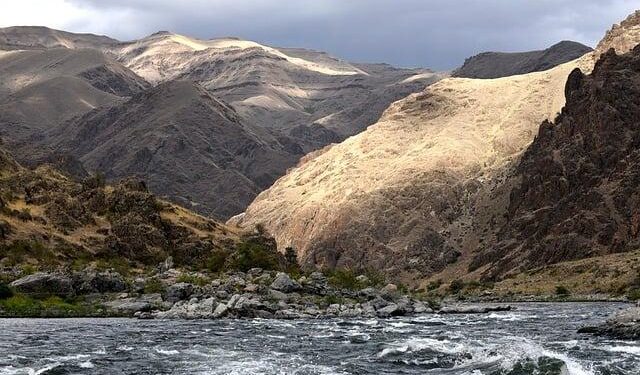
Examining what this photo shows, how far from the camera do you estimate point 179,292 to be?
247 ft

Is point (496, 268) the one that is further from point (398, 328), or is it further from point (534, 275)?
point (398, 328)

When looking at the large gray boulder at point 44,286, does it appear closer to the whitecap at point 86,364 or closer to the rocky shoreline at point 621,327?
the whitecap at point 86,364

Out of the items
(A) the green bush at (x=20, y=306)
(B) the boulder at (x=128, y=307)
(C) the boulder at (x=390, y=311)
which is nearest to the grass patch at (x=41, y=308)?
(A) the green bush at (x=20, y=306)

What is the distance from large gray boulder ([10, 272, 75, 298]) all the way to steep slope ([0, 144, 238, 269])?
15704 millimetres

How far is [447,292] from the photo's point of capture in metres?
155

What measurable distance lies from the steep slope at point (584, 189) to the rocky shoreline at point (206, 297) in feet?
266

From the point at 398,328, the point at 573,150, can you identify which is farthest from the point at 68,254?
the point at 573,150

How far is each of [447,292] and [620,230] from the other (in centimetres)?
3645

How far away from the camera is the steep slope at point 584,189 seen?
16312 centimetres

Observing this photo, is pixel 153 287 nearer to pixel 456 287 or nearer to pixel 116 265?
pixel 116 265

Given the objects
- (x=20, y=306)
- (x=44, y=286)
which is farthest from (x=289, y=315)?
(x=20, y=306)

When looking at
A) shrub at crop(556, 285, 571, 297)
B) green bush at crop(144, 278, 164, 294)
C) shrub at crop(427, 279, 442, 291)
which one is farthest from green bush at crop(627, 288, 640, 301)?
shrub at crop(427, 279, 442, 291)

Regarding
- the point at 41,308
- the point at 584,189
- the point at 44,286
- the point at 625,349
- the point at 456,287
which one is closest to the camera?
the point at 625,349

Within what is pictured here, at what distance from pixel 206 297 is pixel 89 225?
43154mm
